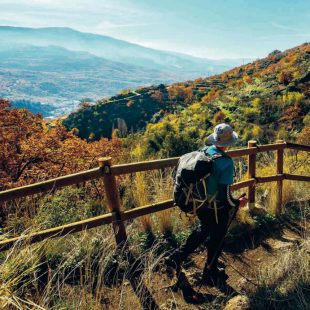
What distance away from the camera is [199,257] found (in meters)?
4.28

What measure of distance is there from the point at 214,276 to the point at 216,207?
95cm

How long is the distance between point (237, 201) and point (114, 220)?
144 centimetres

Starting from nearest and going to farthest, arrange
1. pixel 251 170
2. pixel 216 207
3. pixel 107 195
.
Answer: pixel 216 207 < pixel 107 195 < pixel 251 170

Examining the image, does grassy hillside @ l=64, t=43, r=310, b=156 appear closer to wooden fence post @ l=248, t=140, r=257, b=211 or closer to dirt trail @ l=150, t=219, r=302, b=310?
wooden fence post @ l=248, t=140, r=257, b=211

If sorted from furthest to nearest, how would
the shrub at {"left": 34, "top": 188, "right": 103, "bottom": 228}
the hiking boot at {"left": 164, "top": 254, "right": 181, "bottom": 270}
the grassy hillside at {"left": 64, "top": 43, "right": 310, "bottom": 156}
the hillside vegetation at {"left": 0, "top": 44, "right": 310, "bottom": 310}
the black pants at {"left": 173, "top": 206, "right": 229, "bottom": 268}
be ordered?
the grassy hillside at {"left": 64, "top": 43, "right": 310, "bottom": 156} → the shrub at {"left": 34, "top": 188, "right": 103, "bottom": 228} → the hiking boot at {"left": 164, "top": 254, "right": 181, "bottom": 270} → the black pants at {"left": 173, "top": 206, "right": 229, "bottom": 268} → the hillside vegetation at {"left": 0, "top": 44, "right": 310, "bottom": 310}

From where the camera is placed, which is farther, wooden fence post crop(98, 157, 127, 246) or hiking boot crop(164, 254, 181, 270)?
wooden fence post crop(98, 157, 127, 246)

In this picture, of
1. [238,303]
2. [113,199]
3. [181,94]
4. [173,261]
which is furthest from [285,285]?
[181,94]

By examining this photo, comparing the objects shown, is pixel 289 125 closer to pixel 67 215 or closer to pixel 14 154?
pixel 14 154

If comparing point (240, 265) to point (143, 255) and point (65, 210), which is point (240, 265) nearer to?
point (143, 255)

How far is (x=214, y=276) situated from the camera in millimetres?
3715

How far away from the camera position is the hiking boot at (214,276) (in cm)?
367

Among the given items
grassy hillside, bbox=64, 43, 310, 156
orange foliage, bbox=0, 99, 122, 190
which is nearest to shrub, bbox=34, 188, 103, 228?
grassy hillside, bbox=64, 43, 310, 156

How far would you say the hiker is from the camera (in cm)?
313

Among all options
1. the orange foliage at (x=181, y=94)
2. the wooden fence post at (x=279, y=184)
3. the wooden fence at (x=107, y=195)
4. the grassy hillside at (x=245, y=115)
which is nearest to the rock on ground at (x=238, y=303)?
the wooden fence at (x=107, y=195)
